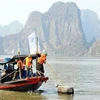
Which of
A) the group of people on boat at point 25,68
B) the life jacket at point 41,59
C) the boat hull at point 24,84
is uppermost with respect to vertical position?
the life jacket at point 41,59

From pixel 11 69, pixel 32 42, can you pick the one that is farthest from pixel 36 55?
pixel 11 69

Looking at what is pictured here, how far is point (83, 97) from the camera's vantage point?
20219mm

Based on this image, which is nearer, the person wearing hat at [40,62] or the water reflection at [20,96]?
the water reflection at [20,96]

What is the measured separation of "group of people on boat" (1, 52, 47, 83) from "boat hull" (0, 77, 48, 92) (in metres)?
0.49

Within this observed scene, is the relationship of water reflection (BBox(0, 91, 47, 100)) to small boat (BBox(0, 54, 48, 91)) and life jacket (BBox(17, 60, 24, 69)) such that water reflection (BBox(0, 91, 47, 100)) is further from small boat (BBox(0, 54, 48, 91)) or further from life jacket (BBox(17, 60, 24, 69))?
life jacket (BBox(17, 60, 24, 69))

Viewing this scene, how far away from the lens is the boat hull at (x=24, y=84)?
21.2 m

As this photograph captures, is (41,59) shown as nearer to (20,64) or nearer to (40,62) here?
(40,62)

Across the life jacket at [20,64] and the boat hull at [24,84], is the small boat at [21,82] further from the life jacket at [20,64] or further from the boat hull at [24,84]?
the life jacket at [20,64]

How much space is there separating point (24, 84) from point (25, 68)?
1.85m

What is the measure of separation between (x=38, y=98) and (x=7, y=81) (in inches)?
144

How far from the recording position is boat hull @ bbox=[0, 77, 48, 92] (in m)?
21.2

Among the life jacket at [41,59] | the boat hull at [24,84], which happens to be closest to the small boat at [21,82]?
the boat hull at [24,84]

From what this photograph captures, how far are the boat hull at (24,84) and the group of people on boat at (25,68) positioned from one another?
49 centimetres

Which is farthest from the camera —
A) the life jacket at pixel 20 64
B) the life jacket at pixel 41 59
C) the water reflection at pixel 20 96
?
the life jacket at pixel 20 64
